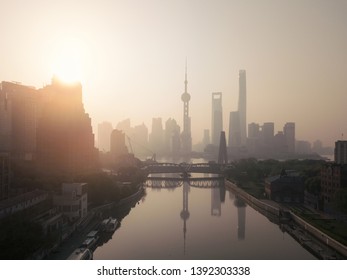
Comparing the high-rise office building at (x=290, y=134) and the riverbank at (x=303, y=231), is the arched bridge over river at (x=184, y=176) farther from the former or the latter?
the high-rise office building at (x=290, y=134)

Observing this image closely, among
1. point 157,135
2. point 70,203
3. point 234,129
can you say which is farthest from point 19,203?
point 157,135

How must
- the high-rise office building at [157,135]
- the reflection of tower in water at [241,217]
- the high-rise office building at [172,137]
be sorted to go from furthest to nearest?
the high-rise office building at [157,135] → the high-rise office building at [172,137] → the reflection of tower in water at [241,217]

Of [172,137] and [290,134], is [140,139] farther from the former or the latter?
[290,134]

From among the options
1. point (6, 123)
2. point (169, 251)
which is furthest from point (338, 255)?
point (6, 123)

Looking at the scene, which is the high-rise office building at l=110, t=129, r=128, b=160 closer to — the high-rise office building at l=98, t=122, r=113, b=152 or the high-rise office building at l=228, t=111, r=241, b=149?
the high-rise office building at l=98, t=122, r=113, b=152

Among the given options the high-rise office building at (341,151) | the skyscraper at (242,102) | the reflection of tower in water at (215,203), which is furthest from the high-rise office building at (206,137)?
the reflection of tower in water at (215,203)

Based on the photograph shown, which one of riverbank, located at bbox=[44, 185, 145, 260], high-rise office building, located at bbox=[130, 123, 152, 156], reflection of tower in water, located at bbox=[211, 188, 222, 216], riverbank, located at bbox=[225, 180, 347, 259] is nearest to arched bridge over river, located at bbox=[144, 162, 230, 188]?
reflection of tower in water, located at bbox=[211, 188, 222, 216]

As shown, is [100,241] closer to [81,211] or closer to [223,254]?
[81,211]
